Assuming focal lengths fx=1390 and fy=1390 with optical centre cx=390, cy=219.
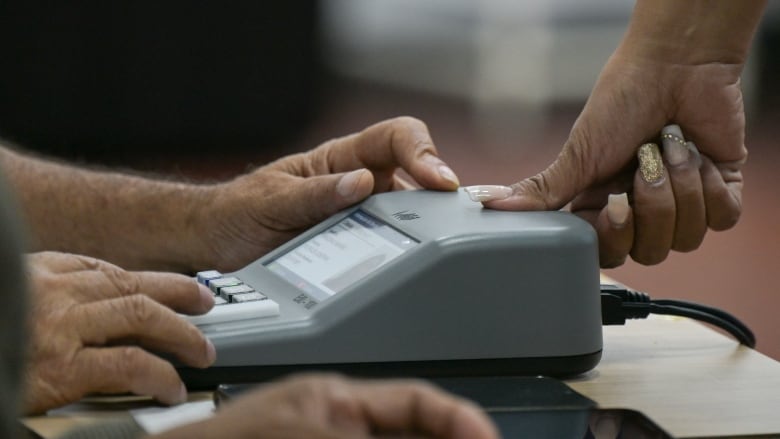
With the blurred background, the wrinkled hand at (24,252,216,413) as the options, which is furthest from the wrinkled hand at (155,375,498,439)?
the blurred background

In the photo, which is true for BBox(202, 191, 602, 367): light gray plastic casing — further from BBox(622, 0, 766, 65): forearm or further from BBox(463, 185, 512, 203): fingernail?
BBox(622, 0, 766, 65): forearm

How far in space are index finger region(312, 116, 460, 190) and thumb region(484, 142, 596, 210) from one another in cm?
8

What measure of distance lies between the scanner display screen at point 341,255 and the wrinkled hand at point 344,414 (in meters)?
0.43

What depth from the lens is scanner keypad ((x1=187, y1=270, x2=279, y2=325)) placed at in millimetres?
938

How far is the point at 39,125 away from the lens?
3.99 meters

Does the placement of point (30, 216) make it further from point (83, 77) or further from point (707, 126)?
point (83, 77)

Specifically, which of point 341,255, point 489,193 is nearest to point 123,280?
point 341,255

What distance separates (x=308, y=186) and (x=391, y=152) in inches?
4.1

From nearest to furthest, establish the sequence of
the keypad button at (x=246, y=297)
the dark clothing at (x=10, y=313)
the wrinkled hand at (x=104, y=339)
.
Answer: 1. the dark clothing at (x=10, y=313)
2. the wrinkled hand at (x=104, y=339)
3. the keypad button at (x=246, y=297)

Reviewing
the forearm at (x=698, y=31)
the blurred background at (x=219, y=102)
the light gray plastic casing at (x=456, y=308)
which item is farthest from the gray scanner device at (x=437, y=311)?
the blurred background at (x=219, y=102)

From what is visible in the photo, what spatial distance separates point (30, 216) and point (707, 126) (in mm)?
640

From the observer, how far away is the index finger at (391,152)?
1.15 m

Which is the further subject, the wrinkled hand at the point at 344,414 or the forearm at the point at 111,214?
the forearm at the point at 111,214

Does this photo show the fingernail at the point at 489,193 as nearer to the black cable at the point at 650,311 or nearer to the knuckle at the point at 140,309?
the black cable at the point at 650,311
